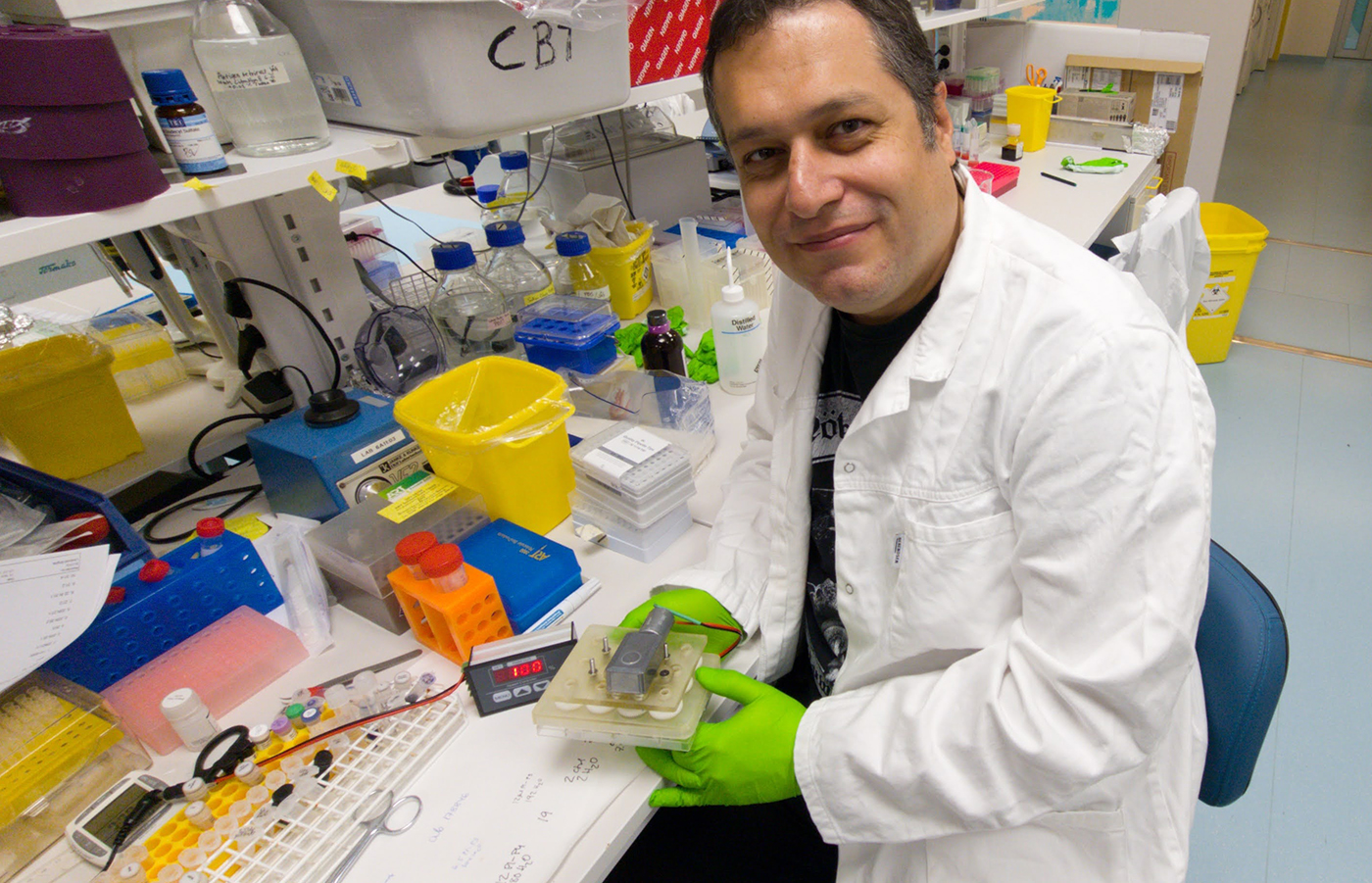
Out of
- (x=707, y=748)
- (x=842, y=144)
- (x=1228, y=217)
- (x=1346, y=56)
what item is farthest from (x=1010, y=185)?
(x=1346, y=56)

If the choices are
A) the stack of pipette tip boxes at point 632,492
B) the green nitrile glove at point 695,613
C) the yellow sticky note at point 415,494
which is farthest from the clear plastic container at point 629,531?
the yellow sticky note at point 415,494

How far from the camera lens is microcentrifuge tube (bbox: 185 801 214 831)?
779 millimetres

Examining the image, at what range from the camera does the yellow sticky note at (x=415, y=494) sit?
107cm

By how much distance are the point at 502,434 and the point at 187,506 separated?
690 millimetres

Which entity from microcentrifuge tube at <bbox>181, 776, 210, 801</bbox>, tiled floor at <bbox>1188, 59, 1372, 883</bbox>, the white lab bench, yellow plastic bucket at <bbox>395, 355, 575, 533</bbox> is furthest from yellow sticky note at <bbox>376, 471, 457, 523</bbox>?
tiled floor at <bbox>1188, 59, 1372, 883</bbox>

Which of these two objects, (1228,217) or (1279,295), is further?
(1279,295)

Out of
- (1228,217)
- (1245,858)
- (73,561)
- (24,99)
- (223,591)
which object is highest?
(24,99)

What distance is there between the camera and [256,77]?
97 centimetres

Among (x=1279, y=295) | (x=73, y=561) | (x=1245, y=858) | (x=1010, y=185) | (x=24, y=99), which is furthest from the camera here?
(x=1279, y=295)

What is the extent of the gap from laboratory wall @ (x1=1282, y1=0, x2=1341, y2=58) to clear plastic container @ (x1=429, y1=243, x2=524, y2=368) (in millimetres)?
10033

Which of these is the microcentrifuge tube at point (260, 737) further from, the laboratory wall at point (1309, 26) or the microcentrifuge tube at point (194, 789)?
the laboratory wall at point (1309, 26)

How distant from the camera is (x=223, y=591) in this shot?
1002 millimetres

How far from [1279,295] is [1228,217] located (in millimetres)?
605

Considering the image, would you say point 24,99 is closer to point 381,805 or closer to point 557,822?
point 381,805
